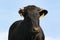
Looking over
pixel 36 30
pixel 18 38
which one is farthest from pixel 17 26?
pixel 36 30

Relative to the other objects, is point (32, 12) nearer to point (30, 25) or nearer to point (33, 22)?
point (33, 22)

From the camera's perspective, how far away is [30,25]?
24.7 metres

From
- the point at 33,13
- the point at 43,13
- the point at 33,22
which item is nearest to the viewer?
the point at 33,22

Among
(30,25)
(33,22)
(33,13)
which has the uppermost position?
(33,13)

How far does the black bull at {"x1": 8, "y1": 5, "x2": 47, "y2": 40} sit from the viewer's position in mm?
24594

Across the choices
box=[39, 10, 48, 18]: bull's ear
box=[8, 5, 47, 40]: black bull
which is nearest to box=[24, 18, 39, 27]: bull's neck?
box=[8, 5, 47, 40]: black bull

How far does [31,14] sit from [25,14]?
0.54 meters

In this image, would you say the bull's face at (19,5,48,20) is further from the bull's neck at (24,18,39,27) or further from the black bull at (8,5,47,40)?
the bull's neck at (24,18,39,27)

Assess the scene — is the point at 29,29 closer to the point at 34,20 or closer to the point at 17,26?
the point at 34,20

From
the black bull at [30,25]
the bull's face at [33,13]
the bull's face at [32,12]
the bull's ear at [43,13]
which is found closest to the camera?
the black bull at [30,25]

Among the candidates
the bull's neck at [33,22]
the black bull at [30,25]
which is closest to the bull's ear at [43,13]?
the black bull at [30,25]

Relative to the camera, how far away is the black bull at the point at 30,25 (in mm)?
24594

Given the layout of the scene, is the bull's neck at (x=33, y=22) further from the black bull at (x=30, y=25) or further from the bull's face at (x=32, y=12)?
the bull's face at (x=32, y=12)

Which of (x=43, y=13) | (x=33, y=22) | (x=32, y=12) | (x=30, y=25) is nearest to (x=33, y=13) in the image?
(x=32, y=12)
